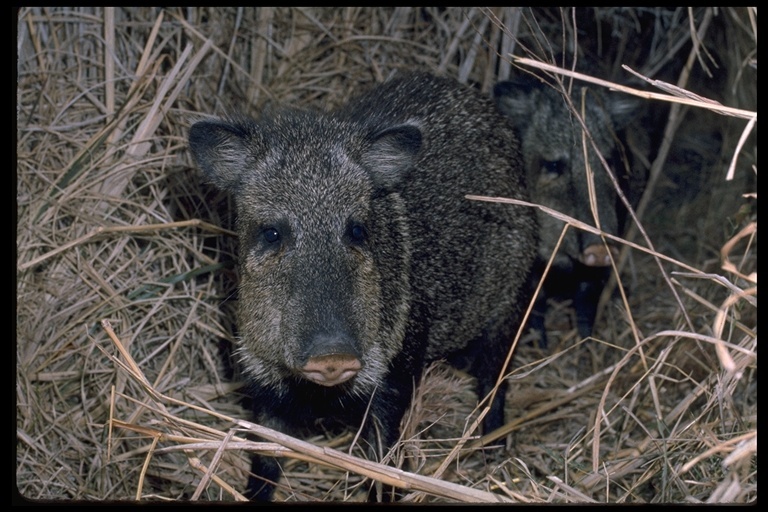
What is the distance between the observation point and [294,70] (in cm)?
465

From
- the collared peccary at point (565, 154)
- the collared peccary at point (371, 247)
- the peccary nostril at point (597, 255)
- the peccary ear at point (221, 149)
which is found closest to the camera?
the collared peccary at point (371, 247)

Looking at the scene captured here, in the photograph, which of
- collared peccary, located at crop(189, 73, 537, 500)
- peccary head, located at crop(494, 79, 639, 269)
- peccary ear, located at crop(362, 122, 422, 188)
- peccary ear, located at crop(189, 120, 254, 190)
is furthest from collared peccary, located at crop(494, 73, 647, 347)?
peccary ear, located at crop(189, 120, 254, 190)

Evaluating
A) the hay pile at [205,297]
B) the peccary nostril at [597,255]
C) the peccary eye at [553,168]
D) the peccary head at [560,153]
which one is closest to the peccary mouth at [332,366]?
the hay pile at [205,297]

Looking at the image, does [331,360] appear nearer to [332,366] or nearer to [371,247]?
[332,366]

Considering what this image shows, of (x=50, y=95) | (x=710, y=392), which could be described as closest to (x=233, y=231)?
(x=50, y=95)

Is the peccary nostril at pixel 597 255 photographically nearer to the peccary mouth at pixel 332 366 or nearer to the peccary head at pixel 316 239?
the peccary head at pixel 316 239

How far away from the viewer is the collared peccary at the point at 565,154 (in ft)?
14.2

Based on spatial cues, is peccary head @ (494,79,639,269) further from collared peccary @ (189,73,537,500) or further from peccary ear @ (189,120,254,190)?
peccary ear @ (189,120,254,190)

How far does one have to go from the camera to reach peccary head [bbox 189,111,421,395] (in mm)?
2760

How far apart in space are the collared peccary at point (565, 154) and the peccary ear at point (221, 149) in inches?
68.3

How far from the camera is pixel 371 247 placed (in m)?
3.11

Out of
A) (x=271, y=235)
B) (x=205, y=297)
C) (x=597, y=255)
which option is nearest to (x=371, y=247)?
(x=271, y=235)

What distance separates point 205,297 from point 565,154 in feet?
6.54

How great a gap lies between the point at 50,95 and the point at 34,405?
4.85ft
